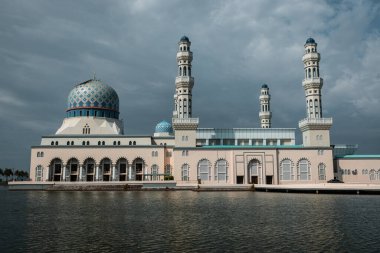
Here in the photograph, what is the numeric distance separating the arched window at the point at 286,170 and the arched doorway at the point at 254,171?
3.99m

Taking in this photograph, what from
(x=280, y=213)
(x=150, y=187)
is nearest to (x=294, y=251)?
(x=280, y=213)

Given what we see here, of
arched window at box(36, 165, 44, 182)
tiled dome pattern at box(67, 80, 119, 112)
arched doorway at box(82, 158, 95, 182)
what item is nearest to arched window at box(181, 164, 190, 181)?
arched doorway at box(82, 158, 95, 182)

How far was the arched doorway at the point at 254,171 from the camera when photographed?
59750 mm

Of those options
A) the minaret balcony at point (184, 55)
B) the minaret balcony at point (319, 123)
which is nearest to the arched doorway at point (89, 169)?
the minaret balcony at point (184, 55)

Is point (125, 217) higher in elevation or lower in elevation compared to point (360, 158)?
lower

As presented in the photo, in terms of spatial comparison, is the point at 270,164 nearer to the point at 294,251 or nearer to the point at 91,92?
the point at 91,92

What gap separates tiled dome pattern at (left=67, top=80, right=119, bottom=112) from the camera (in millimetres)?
69375

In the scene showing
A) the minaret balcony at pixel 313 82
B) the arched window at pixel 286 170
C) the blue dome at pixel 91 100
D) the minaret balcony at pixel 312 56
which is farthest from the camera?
the blue dome at pixel 91 100

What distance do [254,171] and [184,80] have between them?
65.2 feet

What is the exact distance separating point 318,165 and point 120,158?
34.3 metres

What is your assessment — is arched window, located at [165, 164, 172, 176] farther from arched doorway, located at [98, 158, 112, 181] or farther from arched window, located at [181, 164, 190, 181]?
arched doorway, located at [98, 158, 112, 181]

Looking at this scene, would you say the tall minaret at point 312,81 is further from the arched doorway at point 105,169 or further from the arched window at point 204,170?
the arched doorway at point 105,169

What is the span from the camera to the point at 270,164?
59875 millimetres

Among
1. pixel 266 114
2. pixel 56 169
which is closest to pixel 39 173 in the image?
pixel 56 169
